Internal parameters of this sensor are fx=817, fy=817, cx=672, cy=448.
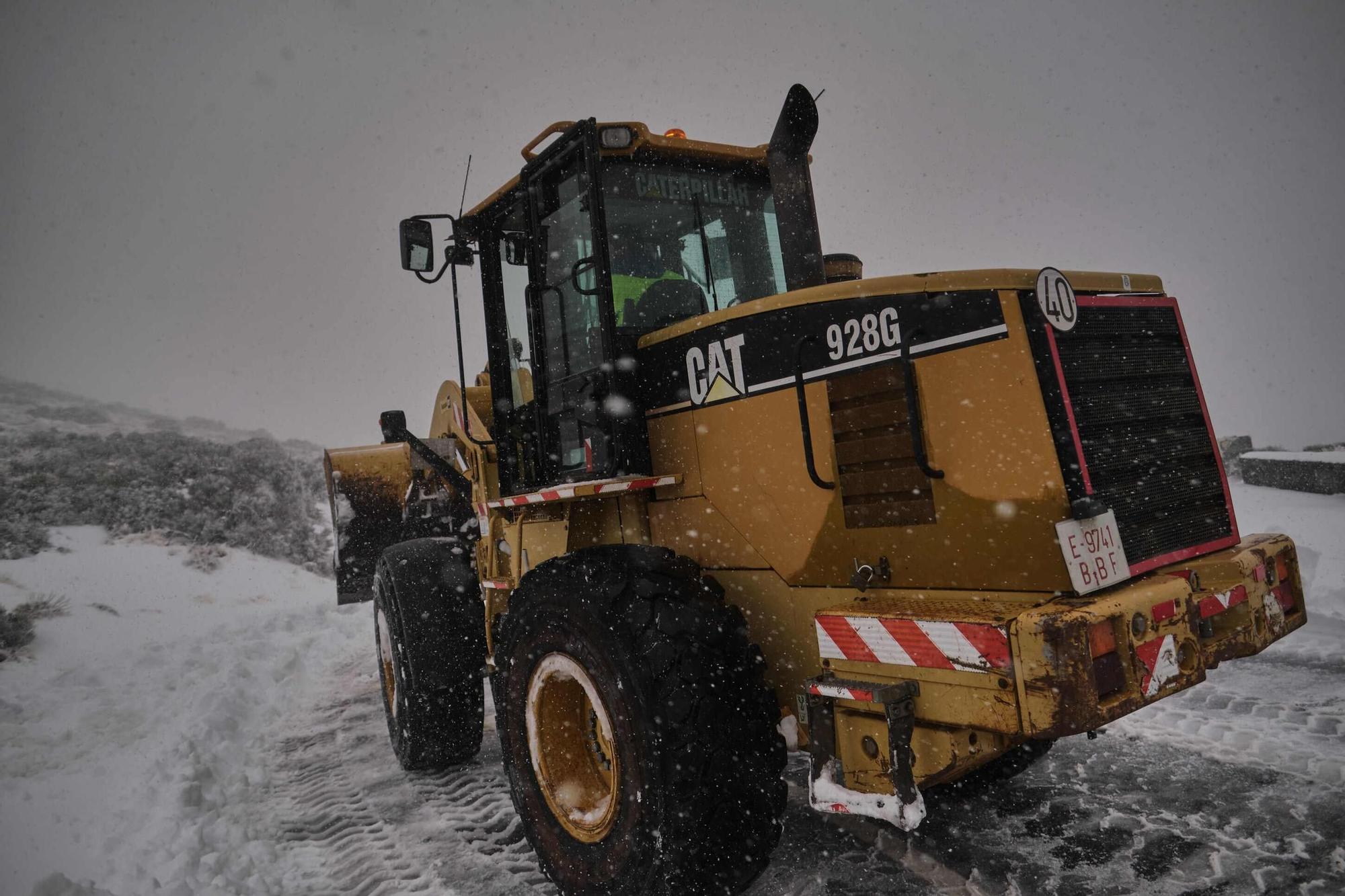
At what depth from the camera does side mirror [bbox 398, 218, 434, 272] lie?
4020mm

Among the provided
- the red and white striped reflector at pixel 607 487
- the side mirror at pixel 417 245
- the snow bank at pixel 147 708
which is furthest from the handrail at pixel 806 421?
the snow bank at pixel 147 708

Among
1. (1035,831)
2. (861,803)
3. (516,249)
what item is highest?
(516,249)

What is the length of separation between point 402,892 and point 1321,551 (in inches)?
290

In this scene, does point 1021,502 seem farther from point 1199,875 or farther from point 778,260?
point 778,260

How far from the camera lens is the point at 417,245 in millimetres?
4070

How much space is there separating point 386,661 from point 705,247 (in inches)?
132

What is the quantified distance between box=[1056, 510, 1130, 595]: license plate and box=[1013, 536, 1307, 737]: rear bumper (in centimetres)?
4

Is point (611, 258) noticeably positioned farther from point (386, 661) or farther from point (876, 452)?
point (386, 661)

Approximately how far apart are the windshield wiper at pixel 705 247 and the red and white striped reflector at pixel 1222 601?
A: 2.12 metres

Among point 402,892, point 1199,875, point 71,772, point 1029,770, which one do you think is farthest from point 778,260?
point 71,772

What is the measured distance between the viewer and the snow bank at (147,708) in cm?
Result: 341

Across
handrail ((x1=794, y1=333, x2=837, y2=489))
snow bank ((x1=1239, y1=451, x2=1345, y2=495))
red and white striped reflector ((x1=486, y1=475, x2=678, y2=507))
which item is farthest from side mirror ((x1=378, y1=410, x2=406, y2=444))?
snow bank ((x1=1239, y1=451, x2=1345, y2=495))

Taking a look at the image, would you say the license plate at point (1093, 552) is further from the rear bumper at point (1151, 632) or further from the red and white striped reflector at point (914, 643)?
the red and white striped reflector at point (914, 643)

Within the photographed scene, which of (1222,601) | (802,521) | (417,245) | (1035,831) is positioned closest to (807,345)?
(802,521)
